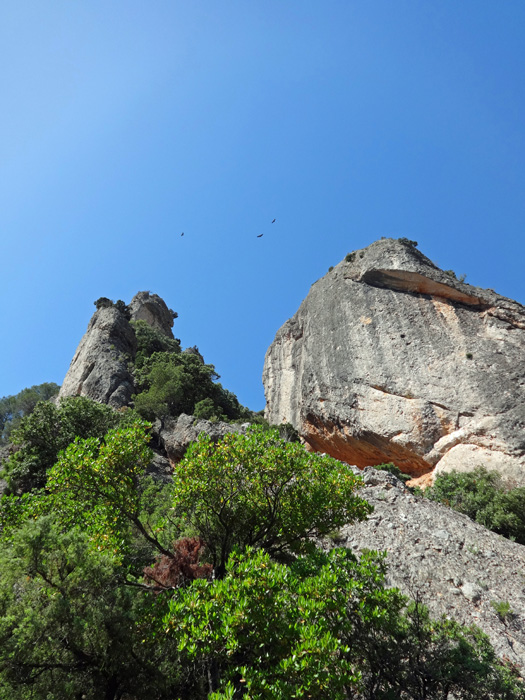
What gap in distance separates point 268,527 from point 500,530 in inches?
498

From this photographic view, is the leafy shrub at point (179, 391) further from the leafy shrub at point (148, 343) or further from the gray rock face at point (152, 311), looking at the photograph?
the gray rock face at point (152, 311)

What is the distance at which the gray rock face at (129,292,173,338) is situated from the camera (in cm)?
6329

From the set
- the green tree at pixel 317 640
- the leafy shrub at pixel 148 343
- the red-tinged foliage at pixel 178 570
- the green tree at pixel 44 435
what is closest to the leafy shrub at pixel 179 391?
the leafy shrub at pixel 148 343

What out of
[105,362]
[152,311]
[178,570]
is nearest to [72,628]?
[178,570]

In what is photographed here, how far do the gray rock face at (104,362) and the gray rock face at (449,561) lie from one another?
84.9ft

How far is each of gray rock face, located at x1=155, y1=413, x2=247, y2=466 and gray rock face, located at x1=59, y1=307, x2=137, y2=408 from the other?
395 inches

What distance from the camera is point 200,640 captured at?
234 inches

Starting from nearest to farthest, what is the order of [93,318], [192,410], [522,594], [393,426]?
1. [522,594]
2. [393,426]
3. [192,410]
4. [93,318]

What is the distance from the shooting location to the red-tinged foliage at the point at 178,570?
1038cm


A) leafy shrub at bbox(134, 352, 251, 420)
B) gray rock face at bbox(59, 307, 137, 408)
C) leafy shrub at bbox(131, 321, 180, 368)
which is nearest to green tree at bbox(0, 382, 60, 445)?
gray rock face at bbox(59, 307, 137, 408)

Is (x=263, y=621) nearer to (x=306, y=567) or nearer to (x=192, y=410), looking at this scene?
(x=306, y=567)

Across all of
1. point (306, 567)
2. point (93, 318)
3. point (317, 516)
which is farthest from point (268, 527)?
point (93, 318)

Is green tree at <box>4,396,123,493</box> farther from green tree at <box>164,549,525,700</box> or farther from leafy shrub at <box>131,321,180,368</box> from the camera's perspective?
leafy shrub at <box>131,321,180,368</box>

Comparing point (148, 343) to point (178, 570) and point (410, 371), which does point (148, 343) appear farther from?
point (178, 570)
